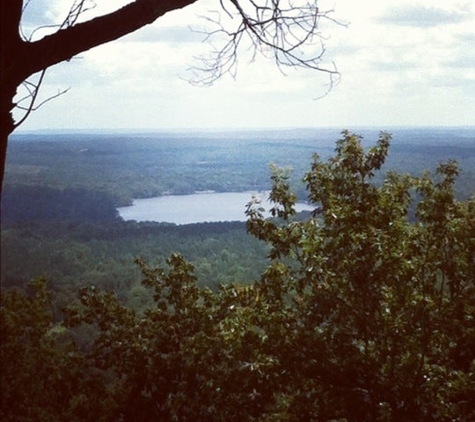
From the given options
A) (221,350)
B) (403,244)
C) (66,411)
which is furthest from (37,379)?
(403,244)

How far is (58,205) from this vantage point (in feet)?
331

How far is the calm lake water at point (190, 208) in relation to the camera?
94.1m

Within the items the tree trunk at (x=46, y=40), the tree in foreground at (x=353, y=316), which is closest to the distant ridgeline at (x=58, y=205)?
the tree in foreground at (x=353, y=316)

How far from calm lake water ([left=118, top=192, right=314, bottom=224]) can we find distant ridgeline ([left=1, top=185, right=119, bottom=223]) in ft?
13.2

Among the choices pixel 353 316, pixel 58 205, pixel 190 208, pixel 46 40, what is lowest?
pixel 190 208

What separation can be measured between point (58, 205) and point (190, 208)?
2231cm

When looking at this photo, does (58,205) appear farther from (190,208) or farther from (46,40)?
(46,40)

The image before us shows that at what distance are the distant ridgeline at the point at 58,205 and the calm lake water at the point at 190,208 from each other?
13.2 ft

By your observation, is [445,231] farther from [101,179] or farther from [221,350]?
[101,179]

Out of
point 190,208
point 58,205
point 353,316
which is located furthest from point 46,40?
point 190,208

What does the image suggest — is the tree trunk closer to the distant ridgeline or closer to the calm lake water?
the distant ridgeline

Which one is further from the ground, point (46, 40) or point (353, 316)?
A: point (46, 40)

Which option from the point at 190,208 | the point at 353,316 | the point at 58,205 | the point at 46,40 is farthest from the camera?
the point at 190,208

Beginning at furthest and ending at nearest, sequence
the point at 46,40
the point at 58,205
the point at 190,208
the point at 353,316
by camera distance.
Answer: the point at 190,208 → the point at 58,205 → the point at 353,316 → the point at 46,40
